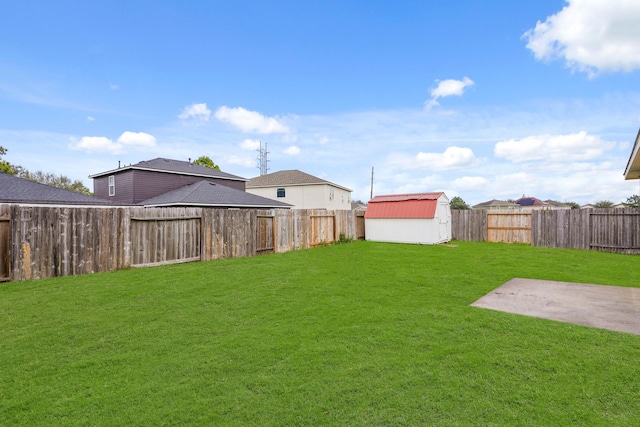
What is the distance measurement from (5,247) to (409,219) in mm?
15447

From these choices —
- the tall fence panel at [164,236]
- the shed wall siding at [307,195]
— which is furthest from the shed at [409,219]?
the shed wall siding at [307,195]

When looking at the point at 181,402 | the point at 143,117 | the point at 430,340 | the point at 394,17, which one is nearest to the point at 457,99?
the point at 394,17

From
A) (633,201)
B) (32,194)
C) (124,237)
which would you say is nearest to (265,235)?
(124,237)

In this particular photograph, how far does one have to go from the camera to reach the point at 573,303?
5270 millimetres

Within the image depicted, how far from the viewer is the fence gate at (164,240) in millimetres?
9070

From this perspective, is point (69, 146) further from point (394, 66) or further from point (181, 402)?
point (181, 402)

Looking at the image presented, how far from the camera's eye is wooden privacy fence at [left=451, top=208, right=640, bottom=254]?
42.2 ft

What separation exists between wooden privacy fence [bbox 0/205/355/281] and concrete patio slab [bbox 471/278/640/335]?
842 centimetres

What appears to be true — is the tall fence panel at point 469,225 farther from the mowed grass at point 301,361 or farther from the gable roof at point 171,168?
the gable roof at point 171,168

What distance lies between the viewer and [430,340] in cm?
368

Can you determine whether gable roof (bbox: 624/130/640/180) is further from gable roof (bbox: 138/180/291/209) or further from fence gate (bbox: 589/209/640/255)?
gable roof (bbox: 138/180/291/209)

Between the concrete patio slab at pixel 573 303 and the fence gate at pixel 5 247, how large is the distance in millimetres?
9793

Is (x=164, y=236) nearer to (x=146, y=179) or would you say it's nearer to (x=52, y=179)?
(x=146, y=179)

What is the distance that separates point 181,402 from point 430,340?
2.70 metres
